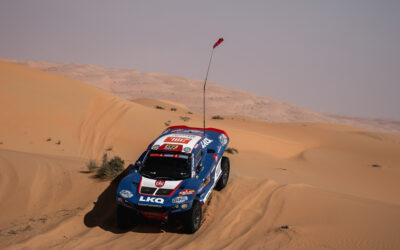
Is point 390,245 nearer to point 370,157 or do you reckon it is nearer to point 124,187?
point 124,187

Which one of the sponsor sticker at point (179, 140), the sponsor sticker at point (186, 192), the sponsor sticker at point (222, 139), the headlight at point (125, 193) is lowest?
the headlight at point (125, 193)

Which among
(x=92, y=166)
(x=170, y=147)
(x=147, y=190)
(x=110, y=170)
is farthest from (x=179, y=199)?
(x=92, y=166)

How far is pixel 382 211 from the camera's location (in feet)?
24.2

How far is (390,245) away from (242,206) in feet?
10.9

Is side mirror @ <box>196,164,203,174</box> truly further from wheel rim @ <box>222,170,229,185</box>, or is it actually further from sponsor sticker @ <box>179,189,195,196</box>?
wheel rim @ <box>222,170,229,185</box>

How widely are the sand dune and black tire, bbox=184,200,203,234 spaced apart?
53.0 metres

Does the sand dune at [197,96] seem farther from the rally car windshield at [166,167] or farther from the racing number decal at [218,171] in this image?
the rally car windshield at [166,167]

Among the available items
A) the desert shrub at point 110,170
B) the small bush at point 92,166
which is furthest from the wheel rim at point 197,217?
the small bush at point 92,166

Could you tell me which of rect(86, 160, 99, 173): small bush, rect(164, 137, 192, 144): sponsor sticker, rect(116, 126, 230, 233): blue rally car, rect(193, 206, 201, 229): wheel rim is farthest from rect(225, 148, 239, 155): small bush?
rect(193, 206, 201, 229): wheel rim

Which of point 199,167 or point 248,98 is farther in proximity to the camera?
point 248,98

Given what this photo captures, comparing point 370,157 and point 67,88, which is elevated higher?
point 67,88

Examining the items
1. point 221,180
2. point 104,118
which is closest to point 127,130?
point 104,118

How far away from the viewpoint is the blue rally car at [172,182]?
6812 mm

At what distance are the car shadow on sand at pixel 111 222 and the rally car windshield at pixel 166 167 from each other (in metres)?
1.09
